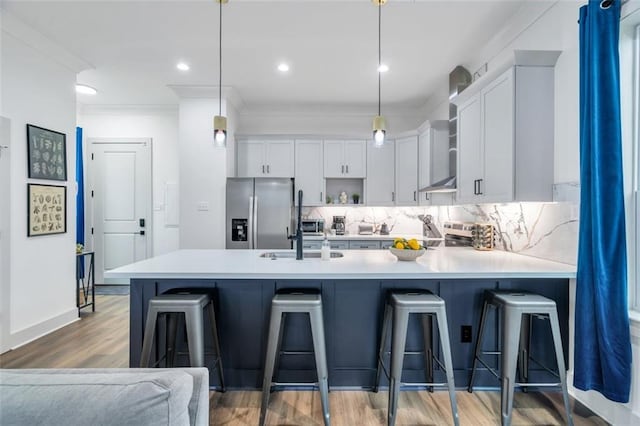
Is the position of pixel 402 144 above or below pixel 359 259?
above

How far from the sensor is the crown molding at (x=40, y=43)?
2873 millimetres

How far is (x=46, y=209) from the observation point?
3295 mm

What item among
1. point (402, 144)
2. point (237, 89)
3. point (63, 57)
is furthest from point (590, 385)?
point (63, 57)

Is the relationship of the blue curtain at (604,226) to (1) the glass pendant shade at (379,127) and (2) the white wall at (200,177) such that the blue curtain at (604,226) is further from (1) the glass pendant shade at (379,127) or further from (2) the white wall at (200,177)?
(2) the white wall at (200,177)

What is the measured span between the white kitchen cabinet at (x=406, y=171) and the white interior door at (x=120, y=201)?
12.9 feet

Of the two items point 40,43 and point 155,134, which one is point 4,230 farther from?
point 155,134

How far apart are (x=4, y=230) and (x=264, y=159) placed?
294cm

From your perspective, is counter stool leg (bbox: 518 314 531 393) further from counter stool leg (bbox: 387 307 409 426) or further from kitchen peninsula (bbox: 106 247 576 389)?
counter stool leg (bbox: 387 307 409 426)

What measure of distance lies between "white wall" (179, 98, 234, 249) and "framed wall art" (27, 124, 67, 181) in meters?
1.31

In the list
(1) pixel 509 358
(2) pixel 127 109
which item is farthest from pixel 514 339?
(2) pixel 127 109

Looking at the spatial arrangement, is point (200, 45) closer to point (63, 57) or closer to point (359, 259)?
point (63, 57)

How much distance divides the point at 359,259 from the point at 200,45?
8.81ft

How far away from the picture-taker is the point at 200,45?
3312mm

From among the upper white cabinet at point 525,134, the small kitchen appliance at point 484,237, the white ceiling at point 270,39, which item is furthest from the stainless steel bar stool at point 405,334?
the white ceiling at point 270,39
